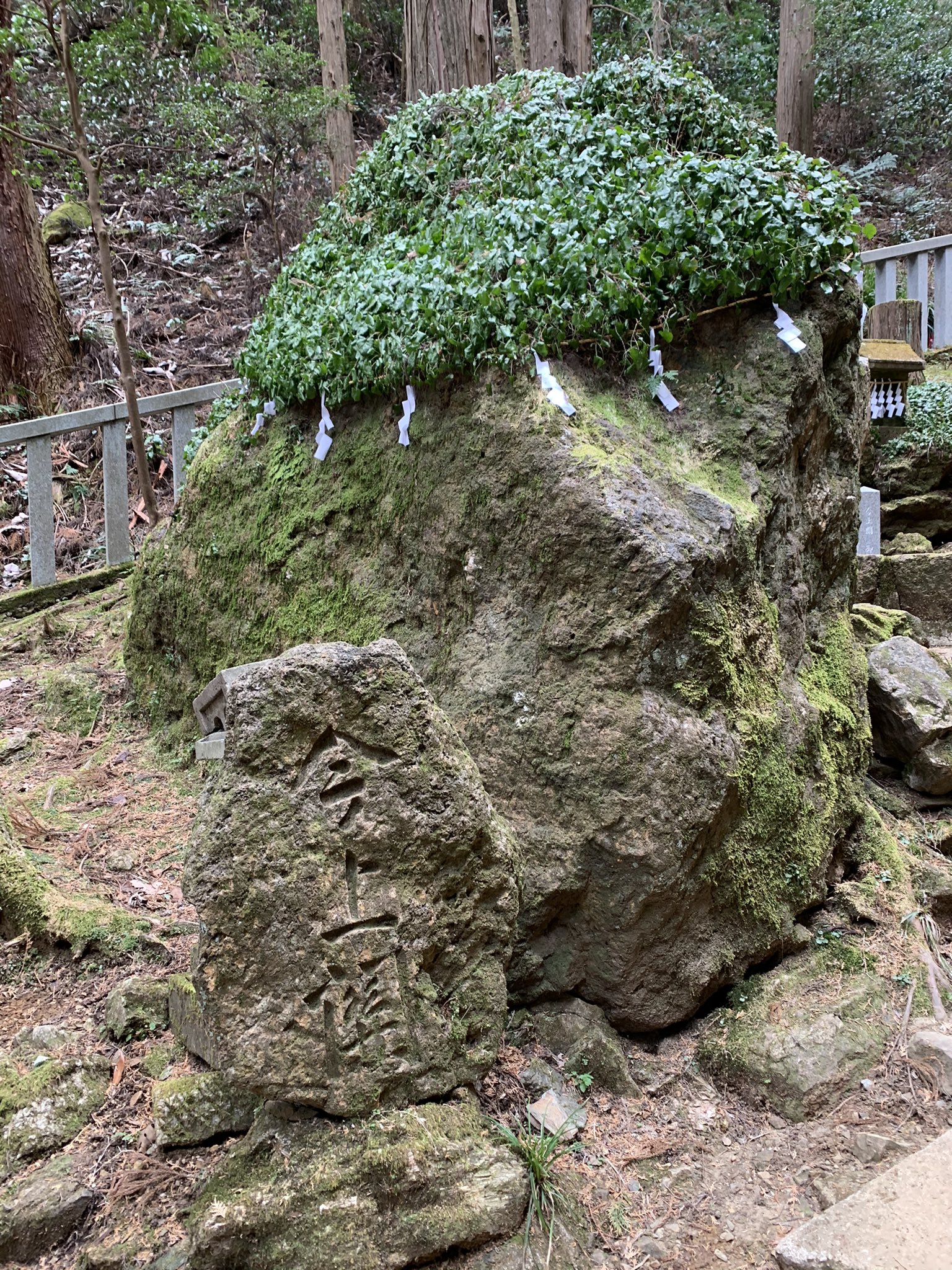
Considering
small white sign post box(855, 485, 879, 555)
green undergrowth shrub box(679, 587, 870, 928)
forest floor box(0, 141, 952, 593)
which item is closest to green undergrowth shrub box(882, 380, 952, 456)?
small white sign post box(855, 485, 879, 555)

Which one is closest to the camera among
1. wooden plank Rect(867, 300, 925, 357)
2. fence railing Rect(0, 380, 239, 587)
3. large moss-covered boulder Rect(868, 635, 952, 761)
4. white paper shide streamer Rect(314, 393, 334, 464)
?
white paper shide streamer Rect(314, 393, 334, 464)

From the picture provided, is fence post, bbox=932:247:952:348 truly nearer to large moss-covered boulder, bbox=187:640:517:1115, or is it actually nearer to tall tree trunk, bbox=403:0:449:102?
tall tree trunk, bbox=403:0:449:102

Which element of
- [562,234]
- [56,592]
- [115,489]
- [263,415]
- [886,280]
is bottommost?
[56,592]

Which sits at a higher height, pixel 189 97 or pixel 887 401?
pixel 189 97

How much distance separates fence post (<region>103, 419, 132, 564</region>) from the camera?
279 inches

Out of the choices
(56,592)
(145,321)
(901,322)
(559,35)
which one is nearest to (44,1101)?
(56,592)

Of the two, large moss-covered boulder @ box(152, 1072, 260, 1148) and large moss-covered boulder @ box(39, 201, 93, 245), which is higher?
large moss-covered boulder @ box(39, 201, 93, 245)

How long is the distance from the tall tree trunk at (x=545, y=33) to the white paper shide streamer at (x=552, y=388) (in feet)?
20.8

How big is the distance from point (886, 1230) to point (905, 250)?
10041 mm

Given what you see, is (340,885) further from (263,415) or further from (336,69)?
(336,69)

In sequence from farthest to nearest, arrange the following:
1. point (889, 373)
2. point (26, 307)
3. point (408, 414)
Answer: point (26, 307), point (889, 373), point (408, 414)

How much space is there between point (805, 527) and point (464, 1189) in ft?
9.15

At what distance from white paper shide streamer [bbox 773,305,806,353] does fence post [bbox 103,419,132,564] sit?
4.94 m

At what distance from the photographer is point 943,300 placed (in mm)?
10586
